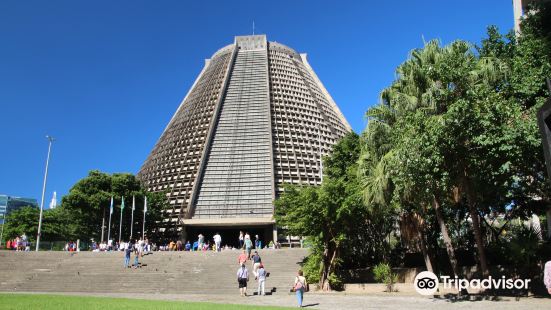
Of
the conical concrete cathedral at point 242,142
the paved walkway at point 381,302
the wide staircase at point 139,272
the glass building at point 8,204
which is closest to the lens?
the paved walkway at point 381,302

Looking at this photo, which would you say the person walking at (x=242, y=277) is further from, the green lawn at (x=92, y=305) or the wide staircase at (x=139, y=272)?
the green lawn at (x=92, y=305)

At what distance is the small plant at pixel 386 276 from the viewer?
20.3 meters

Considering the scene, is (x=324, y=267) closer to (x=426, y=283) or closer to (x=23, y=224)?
(x=426, y=283)

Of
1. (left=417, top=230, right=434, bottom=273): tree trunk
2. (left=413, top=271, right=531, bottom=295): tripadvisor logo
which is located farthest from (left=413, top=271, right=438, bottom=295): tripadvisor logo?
(left=417, top=230, right=434, bottom=273): tree trunk

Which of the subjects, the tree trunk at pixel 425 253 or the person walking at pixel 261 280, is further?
the tree trunk at pixel 425 253

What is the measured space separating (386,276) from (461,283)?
3.66m

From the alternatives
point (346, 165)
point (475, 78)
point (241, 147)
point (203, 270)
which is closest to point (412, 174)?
point (475, 78)

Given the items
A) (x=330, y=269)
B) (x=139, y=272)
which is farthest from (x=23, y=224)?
(x=330, y=269)

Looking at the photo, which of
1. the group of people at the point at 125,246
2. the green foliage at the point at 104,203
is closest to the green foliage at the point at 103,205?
the green foliage at the point at 104,203

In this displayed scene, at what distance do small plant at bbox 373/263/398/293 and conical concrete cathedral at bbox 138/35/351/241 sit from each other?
29.5 metres

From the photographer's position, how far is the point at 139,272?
83.4ft

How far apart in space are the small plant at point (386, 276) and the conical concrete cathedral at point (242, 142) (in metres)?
29.5

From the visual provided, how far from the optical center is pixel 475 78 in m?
16.8

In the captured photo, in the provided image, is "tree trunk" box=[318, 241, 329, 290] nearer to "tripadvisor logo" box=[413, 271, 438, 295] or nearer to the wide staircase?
the wide staircase
